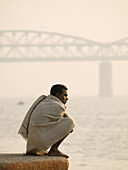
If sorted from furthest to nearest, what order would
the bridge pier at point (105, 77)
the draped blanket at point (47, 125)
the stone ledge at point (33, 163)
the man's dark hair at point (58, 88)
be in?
the bridge pier at point (105, 77) → the man's dark hair at point (58, 88) → the draped blanket at point (47, 125) → the stone ledge at point (33, 163)

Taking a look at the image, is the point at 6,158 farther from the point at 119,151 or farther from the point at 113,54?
the point at 113,54

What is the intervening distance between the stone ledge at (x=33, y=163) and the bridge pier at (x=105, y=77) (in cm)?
7941

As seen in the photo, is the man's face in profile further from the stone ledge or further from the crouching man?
the stone ledge

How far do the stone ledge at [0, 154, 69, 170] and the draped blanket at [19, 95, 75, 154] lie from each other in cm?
11

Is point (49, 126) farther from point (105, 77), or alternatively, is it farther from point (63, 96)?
point (105, 77)

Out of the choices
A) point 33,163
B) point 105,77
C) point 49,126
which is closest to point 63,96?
point 49,126

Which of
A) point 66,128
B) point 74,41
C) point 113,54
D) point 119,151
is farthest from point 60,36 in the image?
point 66,128

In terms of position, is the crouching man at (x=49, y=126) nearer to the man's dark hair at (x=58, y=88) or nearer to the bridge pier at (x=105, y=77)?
the man's dark hair at (x=58, y=88)

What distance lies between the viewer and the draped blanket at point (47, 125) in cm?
416

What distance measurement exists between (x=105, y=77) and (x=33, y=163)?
81.1m

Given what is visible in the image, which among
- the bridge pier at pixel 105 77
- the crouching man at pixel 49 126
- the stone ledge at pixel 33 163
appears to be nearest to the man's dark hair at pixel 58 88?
the crouching man at pixel 49 126

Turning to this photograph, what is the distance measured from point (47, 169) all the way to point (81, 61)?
79.0 m

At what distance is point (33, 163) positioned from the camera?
156 inches

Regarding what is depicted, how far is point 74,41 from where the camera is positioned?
89.1 metres
